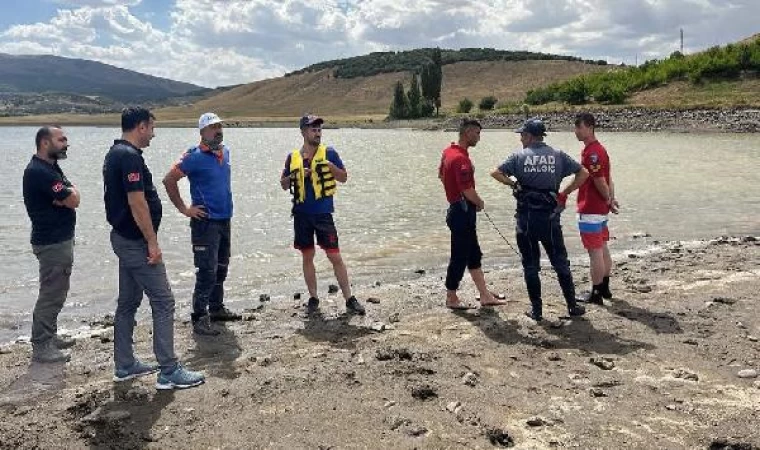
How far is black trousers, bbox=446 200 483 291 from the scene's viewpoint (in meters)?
8.89

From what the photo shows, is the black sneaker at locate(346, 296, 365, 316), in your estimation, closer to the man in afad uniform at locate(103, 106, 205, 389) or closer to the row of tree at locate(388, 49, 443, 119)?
the man in afad uniform at locate(103, 106, 205, 389)

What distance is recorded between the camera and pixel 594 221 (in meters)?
9.09

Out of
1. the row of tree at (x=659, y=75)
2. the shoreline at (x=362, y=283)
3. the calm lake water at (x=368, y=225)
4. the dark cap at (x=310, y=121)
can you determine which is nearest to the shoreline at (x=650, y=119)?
the row of tree at (x=659, y=75)

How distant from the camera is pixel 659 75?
83062 millimetres

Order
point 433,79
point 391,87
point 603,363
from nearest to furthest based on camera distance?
point 603,363
point 433,79
point 391,87

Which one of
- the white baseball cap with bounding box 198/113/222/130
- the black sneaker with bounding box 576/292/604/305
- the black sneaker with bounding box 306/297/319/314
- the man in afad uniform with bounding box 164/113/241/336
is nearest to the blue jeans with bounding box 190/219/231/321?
the man in afad uniform with bounding box 164/113/241/336

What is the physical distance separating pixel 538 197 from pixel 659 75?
8293 centimetres

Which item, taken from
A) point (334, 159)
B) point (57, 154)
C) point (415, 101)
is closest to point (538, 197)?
point (334, 159)

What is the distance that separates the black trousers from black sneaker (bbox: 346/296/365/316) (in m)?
1.20

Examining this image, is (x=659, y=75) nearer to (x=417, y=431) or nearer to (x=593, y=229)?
(x=593, y=229)

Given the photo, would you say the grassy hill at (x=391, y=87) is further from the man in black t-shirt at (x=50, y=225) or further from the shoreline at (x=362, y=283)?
the man in black t-shirt at (x=50, y=225)

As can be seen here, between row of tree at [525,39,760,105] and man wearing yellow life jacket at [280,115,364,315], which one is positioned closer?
man wearing yellow life jacket at [280,115,364,315]

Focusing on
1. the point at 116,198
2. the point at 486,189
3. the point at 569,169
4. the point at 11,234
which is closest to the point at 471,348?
the point at 569,169

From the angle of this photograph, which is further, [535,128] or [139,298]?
[535,128]
